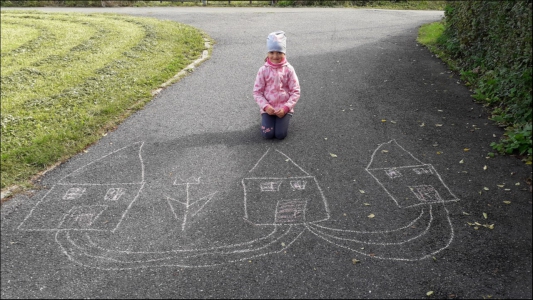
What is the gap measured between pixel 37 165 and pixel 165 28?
734 cm

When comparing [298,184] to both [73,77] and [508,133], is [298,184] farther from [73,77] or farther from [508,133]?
[73,77]

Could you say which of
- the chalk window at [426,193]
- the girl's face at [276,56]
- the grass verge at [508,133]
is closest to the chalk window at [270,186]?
the chalk window at [426,193]

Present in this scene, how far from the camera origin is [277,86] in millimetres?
5613

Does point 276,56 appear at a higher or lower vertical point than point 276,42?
lower

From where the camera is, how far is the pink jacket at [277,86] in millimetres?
5586

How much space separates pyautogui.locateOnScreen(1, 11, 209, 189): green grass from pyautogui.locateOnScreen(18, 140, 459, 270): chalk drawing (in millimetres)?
780

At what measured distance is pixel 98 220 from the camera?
4137 mm

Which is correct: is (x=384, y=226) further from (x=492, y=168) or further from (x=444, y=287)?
(x=492, y=168)

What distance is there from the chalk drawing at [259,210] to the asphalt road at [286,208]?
18mm

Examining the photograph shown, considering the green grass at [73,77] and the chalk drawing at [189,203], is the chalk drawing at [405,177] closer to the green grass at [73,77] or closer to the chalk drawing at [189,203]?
the chalk drawing at [189,203]

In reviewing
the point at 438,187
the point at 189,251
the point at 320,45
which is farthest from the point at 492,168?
the point at 320,45

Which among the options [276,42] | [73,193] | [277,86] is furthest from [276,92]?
[73,193]

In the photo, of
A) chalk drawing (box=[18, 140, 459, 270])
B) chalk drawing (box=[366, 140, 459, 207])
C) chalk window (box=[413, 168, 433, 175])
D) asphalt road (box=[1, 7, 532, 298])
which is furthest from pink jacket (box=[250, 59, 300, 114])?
chalk window (box=[413, 168, 433, 175])

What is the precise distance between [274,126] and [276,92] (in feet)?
1.56
